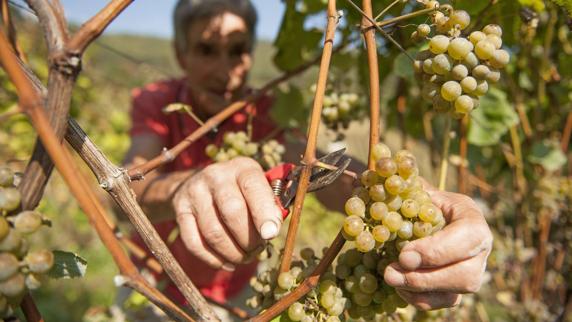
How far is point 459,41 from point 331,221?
430cm

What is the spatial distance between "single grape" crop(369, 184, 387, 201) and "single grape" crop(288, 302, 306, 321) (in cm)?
26

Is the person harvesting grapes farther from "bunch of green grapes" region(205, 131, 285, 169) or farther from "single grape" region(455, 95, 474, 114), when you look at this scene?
"single grape" region(455, 95, 474, 114)

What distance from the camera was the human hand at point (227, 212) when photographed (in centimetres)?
94

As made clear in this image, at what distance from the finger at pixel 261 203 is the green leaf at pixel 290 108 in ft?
3.76

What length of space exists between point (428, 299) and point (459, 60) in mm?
470

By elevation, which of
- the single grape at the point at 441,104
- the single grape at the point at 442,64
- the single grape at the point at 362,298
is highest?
the single grape at the point at 442,64

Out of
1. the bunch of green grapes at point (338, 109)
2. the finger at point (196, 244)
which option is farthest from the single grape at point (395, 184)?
the bunch of green grapes at point (338, 109)

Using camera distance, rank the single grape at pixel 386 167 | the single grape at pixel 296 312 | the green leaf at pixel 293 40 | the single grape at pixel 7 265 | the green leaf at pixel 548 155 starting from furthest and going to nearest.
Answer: the green leaf at pixel 548 155, the green leaf at pixel 293 40, the single grape at pixel 296 312, the single grape at pixel 386 167, the single grape at pixel 7 265

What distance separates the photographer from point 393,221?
2.70 feet

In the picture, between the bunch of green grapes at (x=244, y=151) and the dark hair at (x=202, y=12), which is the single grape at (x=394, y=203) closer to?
the bunch of green grapes at (x=244, y=151)

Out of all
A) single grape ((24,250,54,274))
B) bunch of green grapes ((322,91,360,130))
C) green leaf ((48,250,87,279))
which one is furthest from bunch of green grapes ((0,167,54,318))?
bunch of green grapes ((322,91,360,130))

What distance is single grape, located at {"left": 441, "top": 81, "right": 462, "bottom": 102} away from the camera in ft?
2.94

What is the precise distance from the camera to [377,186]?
2.70 feet

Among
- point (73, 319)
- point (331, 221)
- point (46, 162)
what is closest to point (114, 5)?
point (46, 162)
